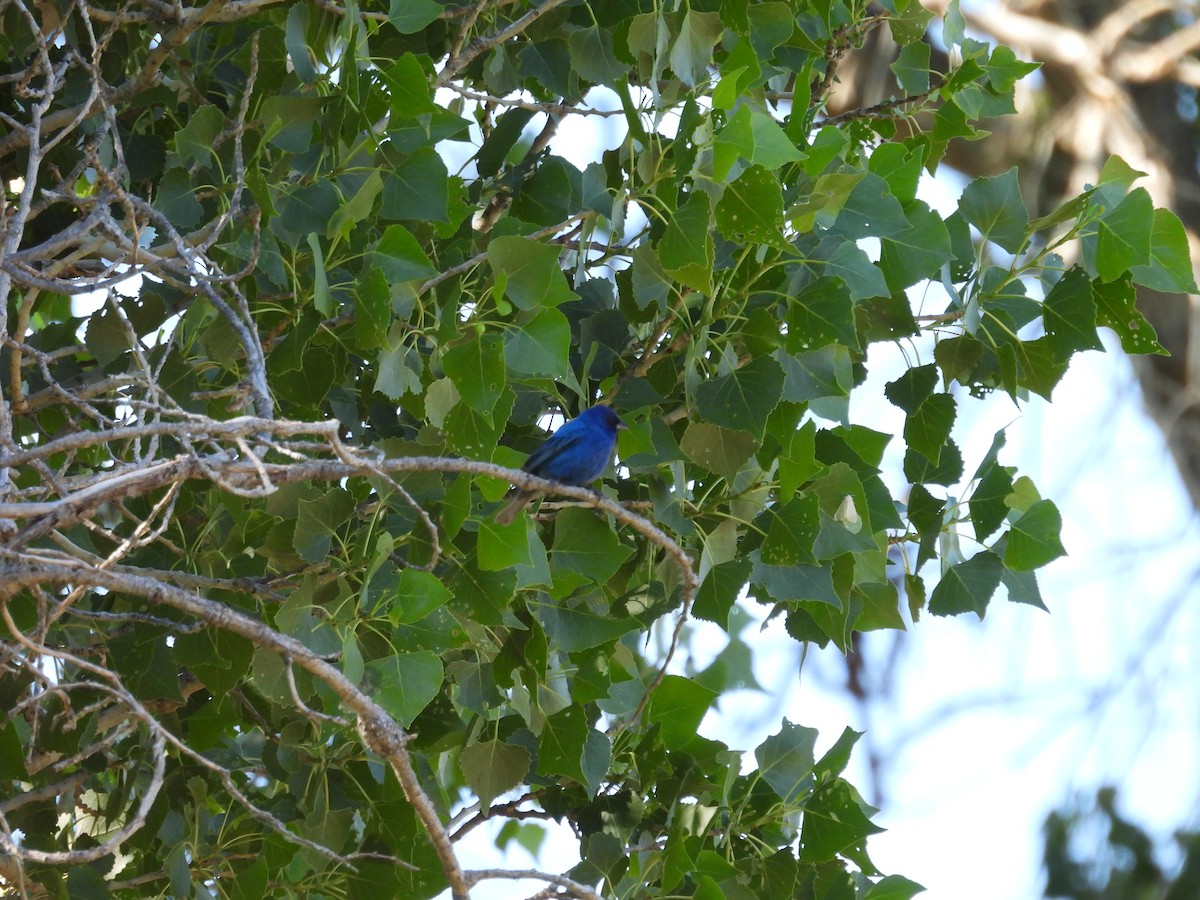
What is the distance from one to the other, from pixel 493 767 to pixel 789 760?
63cm

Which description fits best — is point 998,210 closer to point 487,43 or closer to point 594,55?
point 594,55

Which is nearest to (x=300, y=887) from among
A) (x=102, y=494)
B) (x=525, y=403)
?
(x=525, y=403)

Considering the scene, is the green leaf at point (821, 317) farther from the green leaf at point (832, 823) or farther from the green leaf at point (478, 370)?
the green leaf at point (832, 823)

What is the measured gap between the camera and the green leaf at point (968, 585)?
2.97 meters

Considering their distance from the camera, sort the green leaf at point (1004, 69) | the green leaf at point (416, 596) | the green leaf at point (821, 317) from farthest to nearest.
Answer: the green leaf at point (1004, 69)
the green leaf at point (821, 317)
the green leaf at point (416, 596)

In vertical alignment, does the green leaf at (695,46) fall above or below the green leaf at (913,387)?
above

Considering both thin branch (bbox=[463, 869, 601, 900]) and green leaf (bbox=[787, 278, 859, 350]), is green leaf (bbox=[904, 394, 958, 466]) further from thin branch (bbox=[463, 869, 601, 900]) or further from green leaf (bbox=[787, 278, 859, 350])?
thin branch (bbox=[463, 869, 601, 900])

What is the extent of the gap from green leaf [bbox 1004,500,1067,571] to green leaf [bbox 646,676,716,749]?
0.76 metres

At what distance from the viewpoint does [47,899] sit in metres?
2.88

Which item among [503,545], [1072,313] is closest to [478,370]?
[503,545]

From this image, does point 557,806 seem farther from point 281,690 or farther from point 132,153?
point 132,153

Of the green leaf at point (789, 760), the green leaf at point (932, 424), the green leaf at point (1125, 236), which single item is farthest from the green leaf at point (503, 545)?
the green leaf at point (1125, 236)

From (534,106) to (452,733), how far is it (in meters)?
1.47

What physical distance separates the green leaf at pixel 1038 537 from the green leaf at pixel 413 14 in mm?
1681
